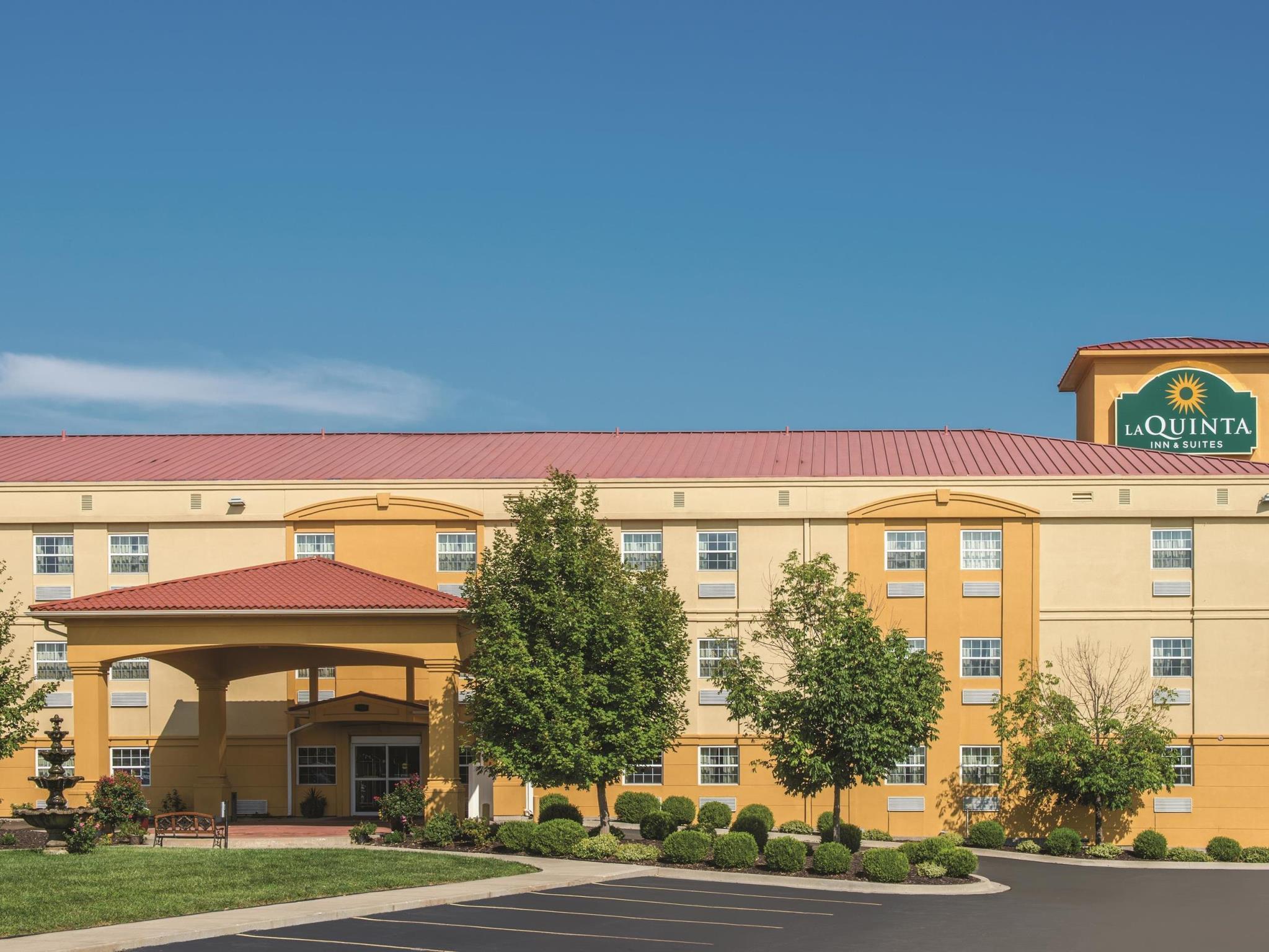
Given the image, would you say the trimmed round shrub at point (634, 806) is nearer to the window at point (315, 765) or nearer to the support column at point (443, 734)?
the support column at point (443, 734)

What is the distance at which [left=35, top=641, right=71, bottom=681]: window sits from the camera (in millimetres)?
45219

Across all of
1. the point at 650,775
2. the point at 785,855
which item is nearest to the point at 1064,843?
the point at 650,775

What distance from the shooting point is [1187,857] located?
41.3 meters

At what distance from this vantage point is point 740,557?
46.0 meters

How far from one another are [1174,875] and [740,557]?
50.0ft

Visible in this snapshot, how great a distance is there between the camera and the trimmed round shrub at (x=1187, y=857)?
4125 centimetres

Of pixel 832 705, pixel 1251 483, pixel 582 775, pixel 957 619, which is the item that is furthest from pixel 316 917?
pixel 1251 483

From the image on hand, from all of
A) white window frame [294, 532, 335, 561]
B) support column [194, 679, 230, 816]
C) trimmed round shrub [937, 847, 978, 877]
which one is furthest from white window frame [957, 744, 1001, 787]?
support column [194, 679, 230, 816]

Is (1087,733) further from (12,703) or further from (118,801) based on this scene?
(12,703)

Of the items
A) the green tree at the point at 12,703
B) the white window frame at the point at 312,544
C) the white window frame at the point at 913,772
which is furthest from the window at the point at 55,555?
the white window frame at the point at 913,772

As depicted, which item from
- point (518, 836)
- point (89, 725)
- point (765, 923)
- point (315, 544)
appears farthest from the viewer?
point (315, 544)

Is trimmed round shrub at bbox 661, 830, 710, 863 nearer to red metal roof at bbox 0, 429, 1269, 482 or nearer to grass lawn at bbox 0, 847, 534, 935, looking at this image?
grass lawn at bbox 0, 847, 534, 935

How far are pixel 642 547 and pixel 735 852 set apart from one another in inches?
590

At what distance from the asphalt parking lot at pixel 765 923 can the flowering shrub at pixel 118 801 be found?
12.0 meters
